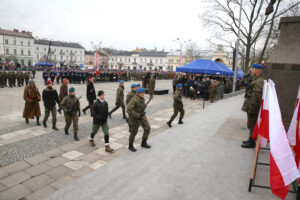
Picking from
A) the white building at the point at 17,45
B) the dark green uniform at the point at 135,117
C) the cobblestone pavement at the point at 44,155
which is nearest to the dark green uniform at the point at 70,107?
the cobblestone pavement at the point at 44,155

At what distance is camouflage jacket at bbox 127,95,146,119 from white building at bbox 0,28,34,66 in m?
73.8

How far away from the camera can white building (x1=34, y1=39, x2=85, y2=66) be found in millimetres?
86787

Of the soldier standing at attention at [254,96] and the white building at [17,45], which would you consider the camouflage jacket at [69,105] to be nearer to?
the soldier standing at attention at [254,96]

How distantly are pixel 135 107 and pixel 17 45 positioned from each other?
82083mm

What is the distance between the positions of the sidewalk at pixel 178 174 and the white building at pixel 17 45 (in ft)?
244

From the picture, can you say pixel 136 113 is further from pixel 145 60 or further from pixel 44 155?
pixel 145 60

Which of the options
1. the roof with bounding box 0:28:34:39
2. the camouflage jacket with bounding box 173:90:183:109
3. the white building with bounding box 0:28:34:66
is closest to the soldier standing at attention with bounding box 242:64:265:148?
the camouflage jacket with bounding box 173:90:183:109

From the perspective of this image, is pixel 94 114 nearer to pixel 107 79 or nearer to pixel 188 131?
pixel 188 131

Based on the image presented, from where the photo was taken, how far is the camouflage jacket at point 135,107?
209 inches

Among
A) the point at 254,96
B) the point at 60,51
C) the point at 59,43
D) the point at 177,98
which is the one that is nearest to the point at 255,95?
the point at 254,96

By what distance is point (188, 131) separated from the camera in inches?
287

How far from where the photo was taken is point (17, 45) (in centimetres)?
7075

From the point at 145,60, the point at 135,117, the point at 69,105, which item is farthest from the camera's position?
the point at 145,60

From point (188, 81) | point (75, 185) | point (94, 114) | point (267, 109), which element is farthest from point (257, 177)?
point (188, 81)
